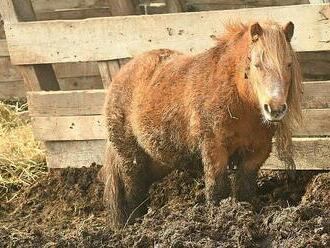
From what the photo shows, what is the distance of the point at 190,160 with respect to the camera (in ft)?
20.5

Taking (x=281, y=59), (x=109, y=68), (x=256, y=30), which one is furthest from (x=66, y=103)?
(x=281, y=59)

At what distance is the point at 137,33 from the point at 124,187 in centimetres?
A: 144

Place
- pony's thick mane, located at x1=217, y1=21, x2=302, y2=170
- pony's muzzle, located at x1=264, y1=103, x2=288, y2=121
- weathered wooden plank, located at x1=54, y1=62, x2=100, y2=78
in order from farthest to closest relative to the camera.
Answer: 1. weathered wooden plank, located at x1=54, y1=62, x2=100, y2=78
2. pony's thick mane, located at x1=217, y1=21, x2=302, y2=170
3. pony's muzzle, located at x1=264, y1=103, x2=288, y2=121

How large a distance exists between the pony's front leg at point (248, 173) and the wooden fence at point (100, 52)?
1.14 m

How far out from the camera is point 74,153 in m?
8.39

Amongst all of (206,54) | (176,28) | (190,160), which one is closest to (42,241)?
(190,160)

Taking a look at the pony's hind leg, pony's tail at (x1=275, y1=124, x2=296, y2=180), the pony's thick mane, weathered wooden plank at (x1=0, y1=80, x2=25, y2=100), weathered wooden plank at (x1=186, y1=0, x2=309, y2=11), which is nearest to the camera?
the pony's thick mane

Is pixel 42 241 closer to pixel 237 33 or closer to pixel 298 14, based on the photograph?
pixel 237 33

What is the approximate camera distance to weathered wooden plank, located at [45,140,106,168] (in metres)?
8.27

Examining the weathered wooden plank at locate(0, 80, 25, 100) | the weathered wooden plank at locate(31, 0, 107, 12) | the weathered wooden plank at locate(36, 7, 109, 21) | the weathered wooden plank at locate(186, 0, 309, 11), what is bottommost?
the weathered wooden plank at locate(0, 80, 25, 100)

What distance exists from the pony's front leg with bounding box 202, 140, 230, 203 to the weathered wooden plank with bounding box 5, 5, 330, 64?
1432 mm

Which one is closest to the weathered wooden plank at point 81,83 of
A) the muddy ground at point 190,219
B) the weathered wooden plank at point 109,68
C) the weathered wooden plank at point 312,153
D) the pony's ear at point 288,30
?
the weathered wooden plank at point 109,68

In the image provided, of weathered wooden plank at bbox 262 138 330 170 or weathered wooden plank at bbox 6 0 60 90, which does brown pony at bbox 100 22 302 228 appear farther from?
weathered wooden plank at bbox 6 0 60 90

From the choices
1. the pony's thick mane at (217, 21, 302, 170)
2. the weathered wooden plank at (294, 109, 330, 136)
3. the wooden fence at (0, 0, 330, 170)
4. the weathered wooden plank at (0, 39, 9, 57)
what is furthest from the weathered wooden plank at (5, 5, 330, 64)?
the weathered wooden plank at (0, 39, 9, 57)
